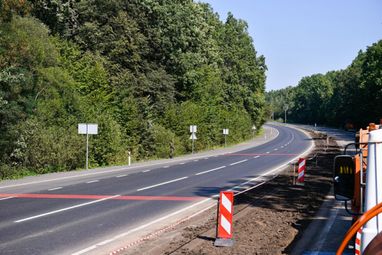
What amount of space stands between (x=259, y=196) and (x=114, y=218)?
591 cm

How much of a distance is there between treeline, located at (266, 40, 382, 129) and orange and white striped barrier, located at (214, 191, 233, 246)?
73.9m

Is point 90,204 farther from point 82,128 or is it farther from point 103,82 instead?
point 103,82

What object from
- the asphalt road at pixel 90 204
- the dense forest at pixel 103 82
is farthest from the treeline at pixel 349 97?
the asphalt road at pixel 90 204

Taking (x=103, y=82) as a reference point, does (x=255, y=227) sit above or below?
below

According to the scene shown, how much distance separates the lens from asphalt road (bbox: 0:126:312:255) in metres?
9.96

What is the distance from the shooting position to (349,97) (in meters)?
112

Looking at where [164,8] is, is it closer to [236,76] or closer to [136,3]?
[136,3]

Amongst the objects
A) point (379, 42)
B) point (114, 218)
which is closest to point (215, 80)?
point (379, 42)

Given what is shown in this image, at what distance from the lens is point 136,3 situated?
47031 millimetres

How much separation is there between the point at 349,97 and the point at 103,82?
85.0m

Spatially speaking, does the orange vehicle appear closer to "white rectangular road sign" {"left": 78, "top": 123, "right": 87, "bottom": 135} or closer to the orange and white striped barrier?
the orange and white striped barrier

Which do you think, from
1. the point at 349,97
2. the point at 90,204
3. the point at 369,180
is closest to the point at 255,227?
the point at 90,204

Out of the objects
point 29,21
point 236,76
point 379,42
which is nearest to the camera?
point 29,21

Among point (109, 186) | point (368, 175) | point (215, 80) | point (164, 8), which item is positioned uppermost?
point (164, 8)
